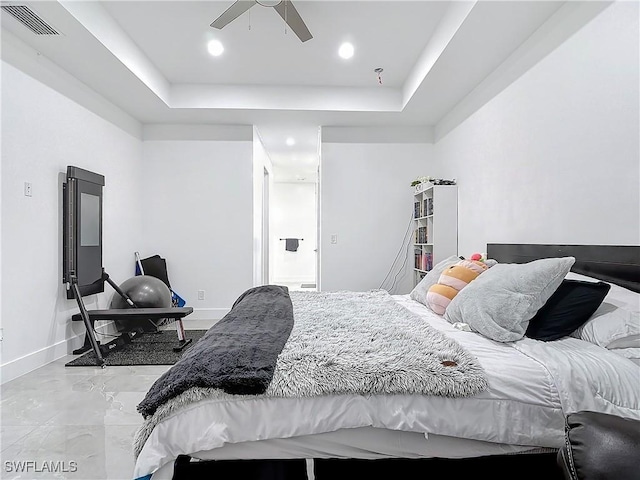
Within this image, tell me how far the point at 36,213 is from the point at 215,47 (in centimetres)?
209

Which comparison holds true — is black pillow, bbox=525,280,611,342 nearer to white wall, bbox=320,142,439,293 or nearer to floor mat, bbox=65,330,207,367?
floor mat, bbox=65,330,207,367

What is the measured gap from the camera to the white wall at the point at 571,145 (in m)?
2.00

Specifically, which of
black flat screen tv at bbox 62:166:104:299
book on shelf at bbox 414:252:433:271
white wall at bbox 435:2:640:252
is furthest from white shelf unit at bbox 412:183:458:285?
black flat screen tv at bbox 62:166:104:299

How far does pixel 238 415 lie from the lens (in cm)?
128

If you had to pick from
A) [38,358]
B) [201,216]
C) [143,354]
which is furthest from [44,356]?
[201,216]

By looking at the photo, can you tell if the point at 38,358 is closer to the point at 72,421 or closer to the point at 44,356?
the point at 44,356

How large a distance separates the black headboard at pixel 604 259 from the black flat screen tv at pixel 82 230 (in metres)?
3.70

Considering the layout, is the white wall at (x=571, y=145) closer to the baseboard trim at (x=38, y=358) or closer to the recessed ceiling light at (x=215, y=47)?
the recessed ceiling light at (x=215, y=47)

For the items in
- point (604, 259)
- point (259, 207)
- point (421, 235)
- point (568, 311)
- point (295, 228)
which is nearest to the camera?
point (568, 311)

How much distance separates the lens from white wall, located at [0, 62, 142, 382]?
9.53 ft

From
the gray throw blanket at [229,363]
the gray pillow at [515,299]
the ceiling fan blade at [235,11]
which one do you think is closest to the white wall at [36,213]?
the ceiling fan blade at [235,11]

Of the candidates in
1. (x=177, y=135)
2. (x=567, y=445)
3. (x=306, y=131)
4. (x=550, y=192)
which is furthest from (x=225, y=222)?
(x=567, y=445)

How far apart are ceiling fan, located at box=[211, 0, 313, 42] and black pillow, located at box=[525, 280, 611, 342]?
2.37 metres

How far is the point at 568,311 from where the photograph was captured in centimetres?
183
